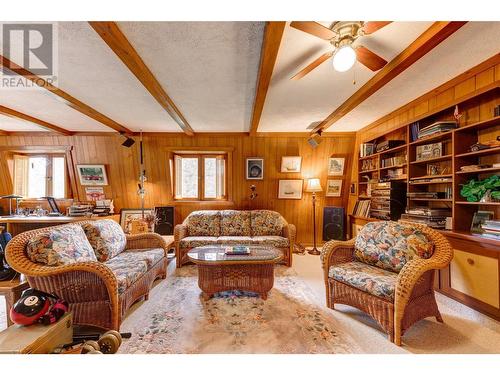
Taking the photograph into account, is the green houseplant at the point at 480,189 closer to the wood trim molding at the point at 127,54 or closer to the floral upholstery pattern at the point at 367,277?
the floral upholstery pattern at the point at 367,277

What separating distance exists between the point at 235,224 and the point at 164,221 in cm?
170

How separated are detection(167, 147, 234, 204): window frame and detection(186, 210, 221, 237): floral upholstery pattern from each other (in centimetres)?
70

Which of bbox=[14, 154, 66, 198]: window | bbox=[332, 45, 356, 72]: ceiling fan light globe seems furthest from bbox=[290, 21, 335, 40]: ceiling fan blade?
bbox=[14, 154, 66, 198]: window

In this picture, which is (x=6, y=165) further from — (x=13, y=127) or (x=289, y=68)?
(x=289, y=68)

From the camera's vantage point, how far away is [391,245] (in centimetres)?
211

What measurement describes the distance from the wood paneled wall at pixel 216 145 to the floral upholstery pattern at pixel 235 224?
65 cm

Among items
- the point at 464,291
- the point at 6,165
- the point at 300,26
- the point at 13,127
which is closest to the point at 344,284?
the point at 464,291

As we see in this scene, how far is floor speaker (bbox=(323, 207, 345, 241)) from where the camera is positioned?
4.43m

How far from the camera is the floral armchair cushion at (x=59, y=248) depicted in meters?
1.71

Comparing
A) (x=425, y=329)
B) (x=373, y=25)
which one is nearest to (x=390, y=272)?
(x=425, y=329)

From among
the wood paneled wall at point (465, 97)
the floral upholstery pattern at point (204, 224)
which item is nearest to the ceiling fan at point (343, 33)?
the wood paneled wall at point (465, 97)

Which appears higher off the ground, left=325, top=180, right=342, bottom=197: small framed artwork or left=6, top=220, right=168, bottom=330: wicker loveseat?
left=325, top=180, right=342, bottom=197: small framed artwork

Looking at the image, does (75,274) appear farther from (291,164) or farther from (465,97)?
(465,97)

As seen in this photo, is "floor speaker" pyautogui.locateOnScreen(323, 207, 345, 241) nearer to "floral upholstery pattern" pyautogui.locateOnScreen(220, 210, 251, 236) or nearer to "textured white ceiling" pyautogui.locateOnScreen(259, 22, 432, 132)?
"floral upholstery pattern" pyautogui.locateOnScreen(220, 210, 251, 236)
